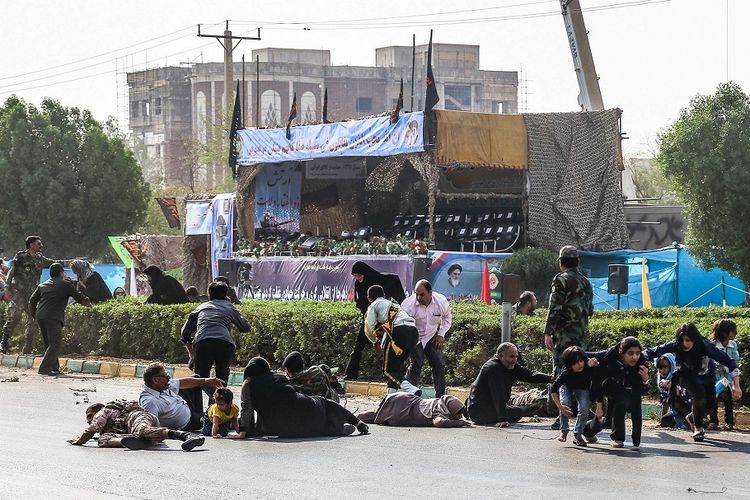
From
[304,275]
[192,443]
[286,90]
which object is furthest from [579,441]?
[286,90]

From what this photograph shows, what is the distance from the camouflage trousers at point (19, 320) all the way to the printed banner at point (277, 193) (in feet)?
44.6

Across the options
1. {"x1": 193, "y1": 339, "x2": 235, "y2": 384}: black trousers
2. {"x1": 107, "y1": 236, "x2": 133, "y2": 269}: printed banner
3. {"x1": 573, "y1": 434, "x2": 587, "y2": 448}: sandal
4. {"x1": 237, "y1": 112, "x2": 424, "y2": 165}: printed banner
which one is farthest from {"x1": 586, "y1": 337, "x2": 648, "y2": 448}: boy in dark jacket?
{"x1": 107, "y1": 236, "x2": 133, "y2": 269}: printed banner

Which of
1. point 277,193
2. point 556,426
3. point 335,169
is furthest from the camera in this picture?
point 277,193

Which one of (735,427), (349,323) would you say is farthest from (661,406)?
(349,323)

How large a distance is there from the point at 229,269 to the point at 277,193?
2.47 m

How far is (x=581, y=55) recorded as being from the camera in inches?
1612

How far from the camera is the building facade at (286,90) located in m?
110

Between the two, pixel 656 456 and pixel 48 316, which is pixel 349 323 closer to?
pixel 48 316

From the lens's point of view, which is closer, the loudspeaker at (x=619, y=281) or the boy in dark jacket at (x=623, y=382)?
the boy in dark jacket at (x=623, y=382)

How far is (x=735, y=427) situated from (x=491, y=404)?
2.40 m

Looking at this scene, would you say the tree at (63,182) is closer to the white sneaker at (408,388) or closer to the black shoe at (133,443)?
the white sneaker at (408,388)

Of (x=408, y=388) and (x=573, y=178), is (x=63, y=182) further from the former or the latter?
(x=408, y=388)

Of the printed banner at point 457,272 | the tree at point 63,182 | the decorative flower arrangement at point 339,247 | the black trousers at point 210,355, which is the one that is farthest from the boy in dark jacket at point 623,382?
the tree at point 63,182

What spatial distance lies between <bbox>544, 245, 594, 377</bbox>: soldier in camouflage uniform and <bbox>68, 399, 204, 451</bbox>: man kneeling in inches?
142
